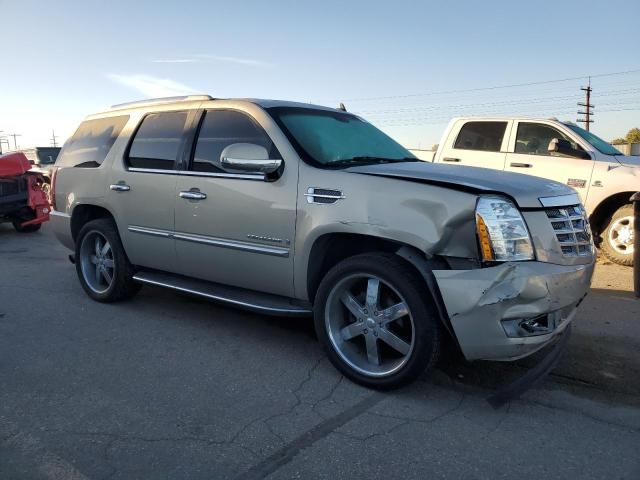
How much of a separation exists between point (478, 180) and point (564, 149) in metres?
4.81

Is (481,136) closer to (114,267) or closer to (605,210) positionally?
(605,210)

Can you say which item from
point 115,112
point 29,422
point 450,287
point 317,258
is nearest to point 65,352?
point 29,422

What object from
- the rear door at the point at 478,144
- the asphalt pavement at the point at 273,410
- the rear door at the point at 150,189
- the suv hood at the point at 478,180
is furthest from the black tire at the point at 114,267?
the rear door at the point at 478,144

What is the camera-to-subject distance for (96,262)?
18.1 ft

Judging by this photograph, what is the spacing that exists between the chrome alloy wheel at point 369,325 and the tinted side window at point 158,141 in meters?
1.99

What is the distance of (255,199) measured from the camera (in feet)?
13.1

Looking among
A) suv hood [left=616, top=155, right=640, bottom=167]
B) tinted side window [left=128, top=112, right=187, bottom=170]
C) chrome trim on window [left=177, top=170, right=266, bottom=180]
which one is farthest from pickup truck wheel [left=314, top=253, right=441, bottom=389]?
suv hood [left=616, top=155, right=640, bottom=167]

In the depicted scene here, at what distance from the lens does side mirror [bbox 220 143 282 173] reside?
384 cm

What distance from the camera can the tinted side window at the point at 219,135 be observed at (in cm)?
423

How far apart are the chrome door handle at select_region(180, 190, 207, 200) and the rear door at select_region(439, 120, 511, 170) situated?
16.6 feet

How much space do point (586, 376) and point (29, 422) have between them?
344 cm

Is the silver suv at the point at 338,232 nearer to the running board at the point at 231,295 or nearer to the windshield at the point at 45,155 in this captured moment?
the running board at the point at 231,295

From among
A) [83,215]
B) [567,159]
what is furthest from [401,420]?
[567,159]

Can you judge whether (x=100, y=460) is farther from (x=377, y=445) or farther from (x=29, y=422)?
(x=377, y=445)
